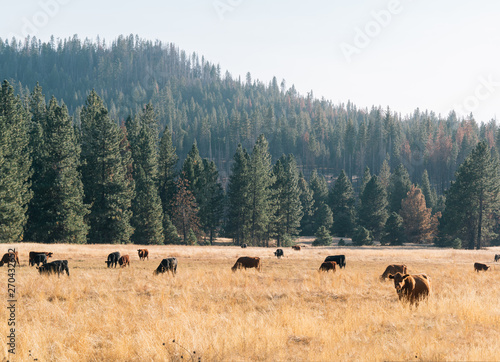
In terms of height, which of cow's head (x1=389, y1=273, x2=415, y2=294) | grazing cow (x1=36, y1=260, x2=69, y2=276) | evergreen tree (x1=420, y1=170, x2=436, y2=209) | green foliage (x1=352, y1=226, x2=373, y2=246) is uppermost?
evergreen tree (x1=420, y1=170, x2=436, y2=209)

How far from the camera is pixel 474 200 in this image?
66000 millimetres

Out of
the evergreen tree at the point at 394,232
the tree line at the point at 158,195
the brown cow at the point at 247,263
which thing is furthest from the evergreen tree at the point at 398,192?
the brown cow at the point at 247,263

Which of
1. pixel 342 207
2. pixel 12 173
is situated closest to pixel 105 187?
pixel 12 173

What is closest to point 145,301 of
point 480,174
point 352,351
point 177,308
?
point 177,308

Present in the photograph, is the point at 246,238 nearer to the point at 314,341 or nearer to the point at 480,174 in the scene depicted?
the point at 480,174

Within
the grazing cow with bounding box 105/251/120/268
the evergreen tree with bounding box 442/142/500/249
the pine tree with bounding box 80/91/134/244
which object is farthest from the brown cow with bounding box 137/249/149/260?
the evergreen tree with bounding box 442/142/500/249

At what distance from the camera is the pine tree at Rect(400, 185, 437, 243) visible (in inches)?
3172

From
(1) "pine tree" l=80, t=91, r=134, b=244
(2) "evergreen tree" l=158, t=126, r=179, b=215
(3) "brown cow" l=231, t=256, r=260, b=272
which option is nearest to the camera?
(3) "brown cow" l=231, t=256, r=260, b=272

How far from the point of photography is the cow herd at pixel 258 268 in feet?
41.2

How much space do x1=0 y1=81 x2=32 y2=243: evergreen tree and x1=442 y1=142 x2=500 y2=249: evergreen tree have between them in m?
69.4

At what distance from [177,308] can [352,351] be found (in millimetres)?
5355

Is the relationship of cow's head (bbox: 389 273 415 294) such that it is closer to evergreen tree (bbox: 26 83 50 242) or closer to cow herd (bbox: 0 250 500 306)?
cow herd (bbox: 0 250 500 306)

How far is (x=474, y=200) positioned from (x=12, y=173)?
73.1 metres

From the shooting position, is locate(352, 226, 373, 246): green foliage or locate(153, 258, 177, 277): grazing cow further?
locate(352, 226, 373, 246): green foliage
